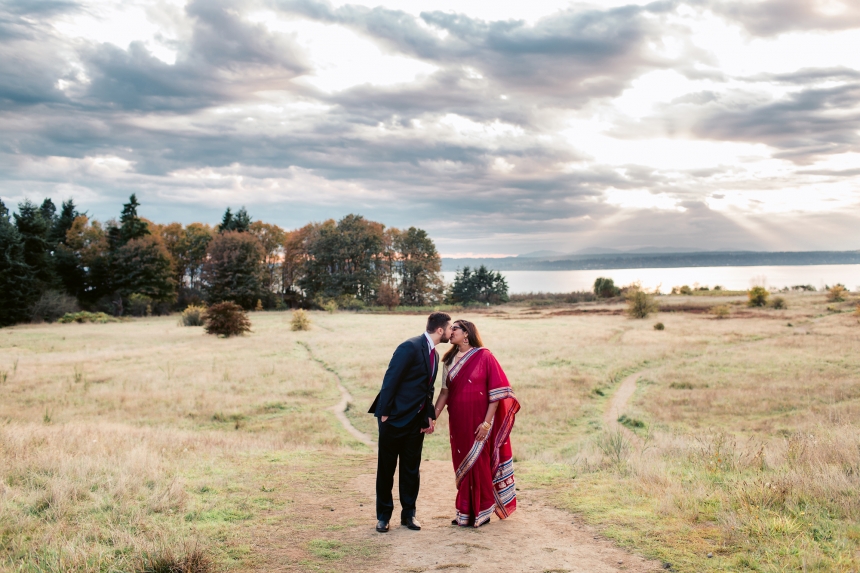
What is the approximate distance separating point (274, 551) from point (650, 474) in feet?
18.8

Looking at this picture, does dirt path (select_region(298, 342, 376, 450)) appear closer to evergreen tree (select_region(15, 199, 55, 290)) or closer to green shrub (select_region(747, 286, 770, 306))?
evergreen tree (select_region(15, 199, 55, 290))

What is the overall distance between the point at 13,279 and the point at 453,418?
53.7 meters

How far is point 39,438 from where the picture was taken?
10000mm

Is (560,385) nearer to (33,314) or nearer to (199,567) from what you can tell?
(199,567)

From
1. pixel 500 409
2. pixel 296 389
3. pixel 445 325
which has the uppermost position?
pixel 445 325

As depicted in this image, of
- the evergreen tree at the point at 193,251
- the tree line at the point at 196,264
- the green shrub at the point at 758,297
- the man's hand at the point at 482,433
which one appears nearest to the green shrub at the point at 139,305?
the tree line at the point at 196,264

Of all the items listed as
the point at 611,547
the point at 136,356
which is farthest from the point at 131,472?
the point at 136,356

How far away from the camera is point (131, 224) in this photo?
64125 millimetres

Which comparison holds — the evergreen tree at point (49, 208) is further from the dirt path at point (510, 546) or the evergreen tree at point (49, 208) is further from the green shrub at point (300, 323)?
the dirt path at point (510, 546)

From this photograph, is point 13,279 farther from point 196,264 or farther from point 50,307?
point 196,264

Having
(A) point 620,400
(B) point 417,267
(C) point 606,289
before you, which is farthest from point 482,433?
(C) point 606,289

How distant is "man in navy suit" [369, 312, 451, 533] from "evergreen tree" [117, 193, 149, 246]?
6539 centimetres

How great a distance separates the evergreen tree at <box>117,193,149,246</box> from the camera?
2501 inches

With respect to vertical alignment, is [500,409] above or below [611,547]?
above
